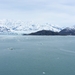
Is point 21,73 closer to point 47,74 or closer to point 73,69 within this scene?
point 47,74

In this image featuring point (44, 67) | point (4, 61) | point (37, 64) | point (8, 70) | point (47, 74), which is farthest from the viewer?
point (4, 61)

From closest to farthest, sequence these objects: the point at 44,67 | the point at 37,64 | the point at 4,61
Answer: the point at 44,67 → the point at 37,64 → the point at 4,61

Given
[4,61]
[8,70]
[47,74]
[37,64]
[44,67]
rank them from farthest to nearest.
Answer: [4,61] → [37,64] → [44,67] → [8,70] → [47,74]

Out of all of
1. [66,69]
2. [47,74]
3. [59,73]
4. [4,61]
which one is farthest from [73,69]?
[4,61]

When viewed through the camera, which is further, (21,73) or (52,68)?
(52,68)

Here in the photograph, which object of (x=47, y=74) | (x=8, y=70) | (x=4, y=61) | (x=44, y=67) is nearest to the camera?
(x=47, y=74)

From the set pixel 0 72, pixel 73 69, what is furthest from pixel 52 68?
pixel 0 72

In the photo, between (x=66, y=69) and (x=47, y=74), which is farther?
(x=66, y=69)

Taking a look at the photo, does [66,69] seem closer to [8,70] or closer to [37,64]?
[37,64]
